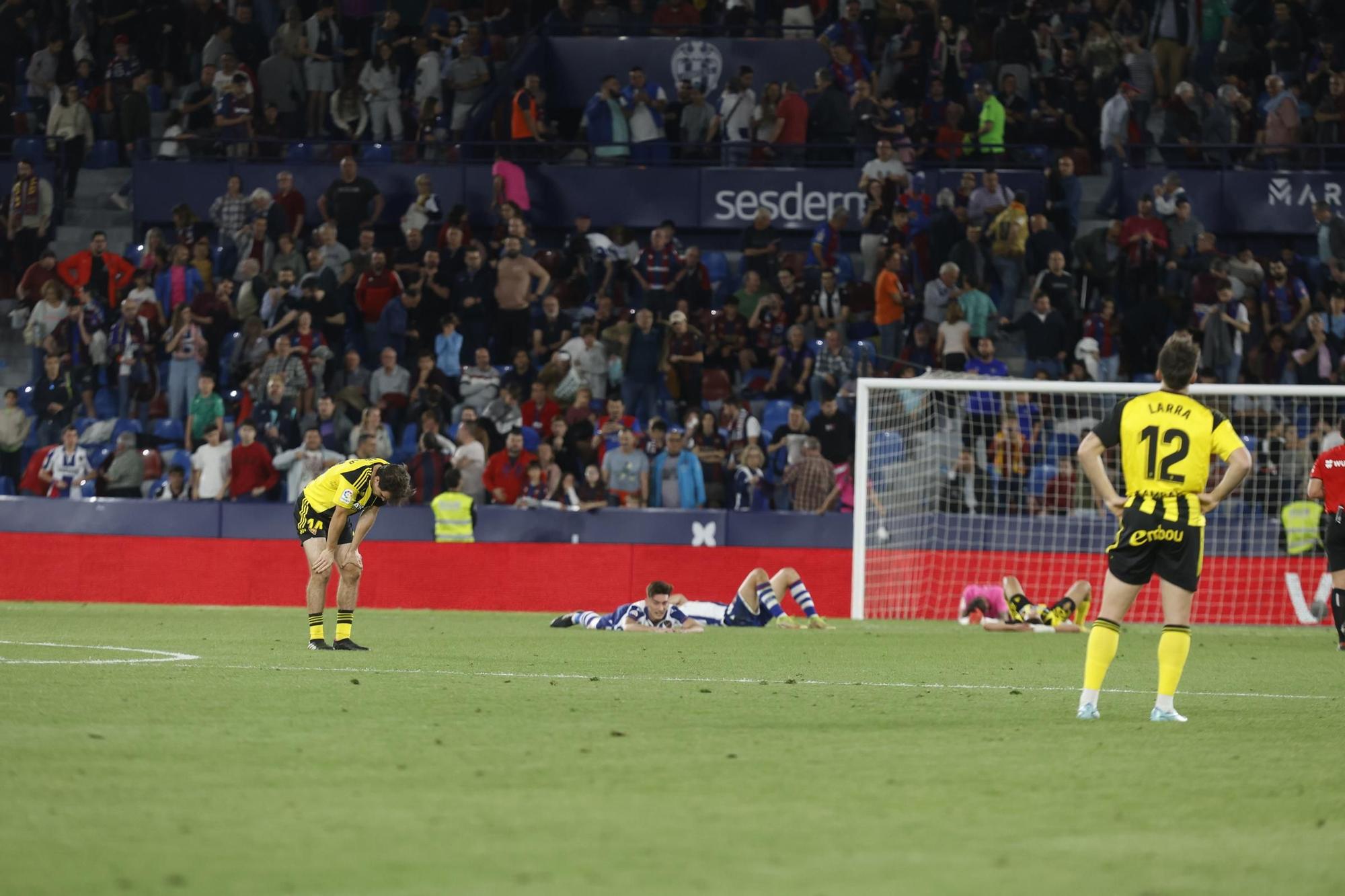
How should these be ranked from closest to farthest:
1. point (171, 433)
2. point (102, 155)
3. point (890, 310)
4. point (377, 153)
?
1. point (171, 433)
2. point (890, 310)
3. point (377, 153)
4. point (102, 155)

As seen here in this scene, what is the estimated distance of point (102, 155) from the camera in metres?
30.5

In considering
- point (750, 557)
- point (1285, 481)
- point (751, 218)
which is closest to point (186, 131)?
point (751, 218)

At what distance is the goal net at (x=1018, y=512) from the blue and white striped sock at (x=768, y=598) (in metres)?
1.98

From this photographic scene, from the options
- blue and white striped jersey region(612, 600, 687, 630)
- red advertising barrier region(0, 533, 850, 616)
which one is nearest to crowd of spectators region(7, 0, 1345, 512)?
red advertising barrier region(0, 533, 850, 616)

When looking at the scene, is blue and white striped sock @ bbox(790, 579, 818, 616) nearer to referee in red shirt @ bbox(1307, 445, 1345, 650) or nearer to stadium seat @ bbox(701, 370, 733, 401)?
referee in red shirt @ bbox(1307, 445, 1345, 650)

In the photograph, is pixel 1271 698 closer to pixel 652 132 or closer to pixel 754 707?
pixel 754 707

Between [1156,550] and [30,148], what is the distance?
24072 millimetres

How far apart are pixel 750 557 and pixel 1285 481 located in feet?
21.8

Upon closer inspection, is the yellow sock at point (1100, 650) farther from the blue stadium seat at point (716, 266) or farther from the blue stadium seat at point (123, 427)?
the blue stadium seat at point (123, 427)

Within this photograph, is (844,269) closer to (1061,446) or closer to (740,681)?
(1061,446)

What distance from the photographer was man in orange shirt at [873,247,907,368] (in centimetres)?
2611

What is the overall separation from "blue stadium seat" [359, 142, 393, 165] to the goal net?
9359 mm

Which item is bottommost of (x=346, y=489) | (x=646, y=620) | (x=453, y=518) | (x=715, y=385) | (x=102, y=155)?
(x=646, y=620)

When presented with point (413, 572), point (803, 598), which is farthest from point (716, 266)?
point (803, 598)
